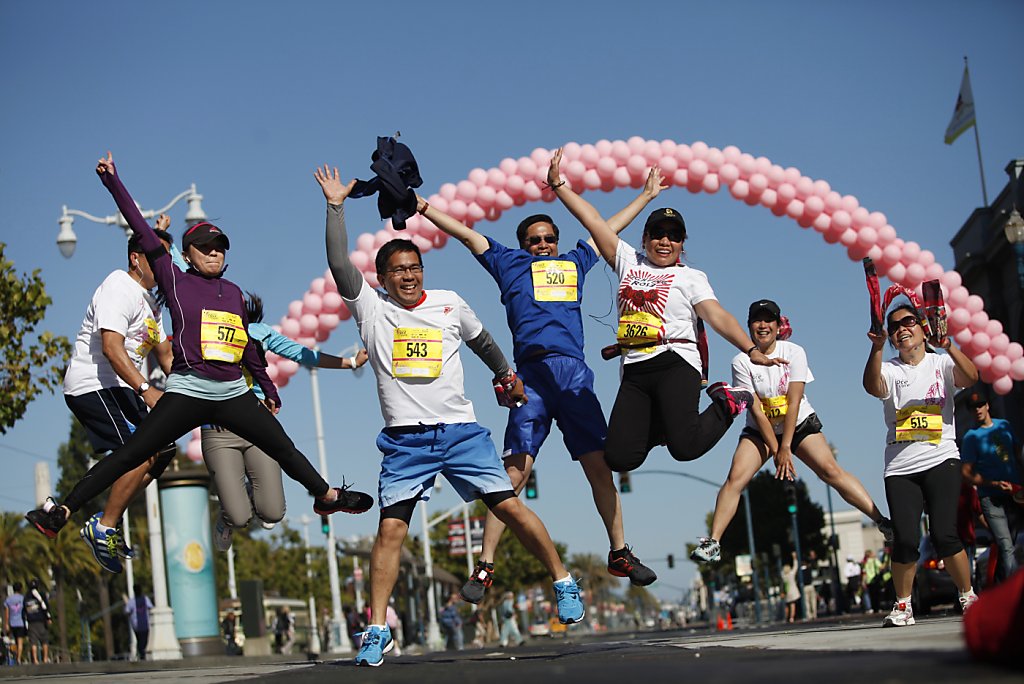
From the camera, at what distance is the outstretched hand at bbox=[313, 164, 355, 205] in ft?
24.0

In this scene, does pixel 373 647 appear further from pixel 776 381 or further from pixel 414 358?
pixel 776 381

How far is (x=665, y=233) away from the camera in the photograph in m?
8.20

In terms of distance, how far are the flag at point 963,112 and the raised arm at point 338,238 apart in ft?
103

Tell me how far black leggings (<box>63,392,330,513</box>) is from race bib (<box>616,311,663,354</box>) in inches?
82.9

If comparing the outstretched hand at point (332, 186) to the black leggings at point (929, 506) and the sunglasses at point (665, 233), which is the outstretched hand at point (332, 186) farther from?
the black leggings at point (929, 506)

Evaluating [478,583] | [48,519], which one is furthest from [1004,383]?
[48,519]

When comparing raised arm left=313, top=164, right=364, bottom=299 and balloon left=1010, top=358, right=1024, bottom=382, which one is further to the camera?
balloon left=1010, top=358, right=1024, bottom=382

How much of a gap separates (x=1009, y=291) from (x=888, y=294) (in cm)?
2816

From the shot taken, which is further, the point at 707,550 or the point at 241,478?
the point at 241,478

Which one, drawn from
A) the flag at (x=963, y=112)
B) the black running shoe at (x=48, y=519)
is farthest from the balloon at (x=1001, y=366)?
the flag at (x=963, y=112)

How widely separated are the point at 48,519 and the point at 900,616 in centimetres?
540

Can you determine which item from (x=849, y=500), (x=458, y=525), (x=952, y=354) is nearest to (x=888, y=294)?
(x=952, y=354)

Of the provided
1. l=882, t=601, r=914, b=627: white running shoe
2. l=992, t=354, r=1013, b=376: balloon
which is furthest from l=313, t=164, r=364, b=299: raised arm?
l=992, t=354, r=1013, b=376: balloon

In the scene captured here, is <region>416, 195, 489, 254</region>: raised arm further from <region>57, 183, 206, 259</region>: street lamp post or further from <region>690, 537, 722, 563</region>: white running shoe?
<region>57, 183, 206, 259</region>: street lamp post
